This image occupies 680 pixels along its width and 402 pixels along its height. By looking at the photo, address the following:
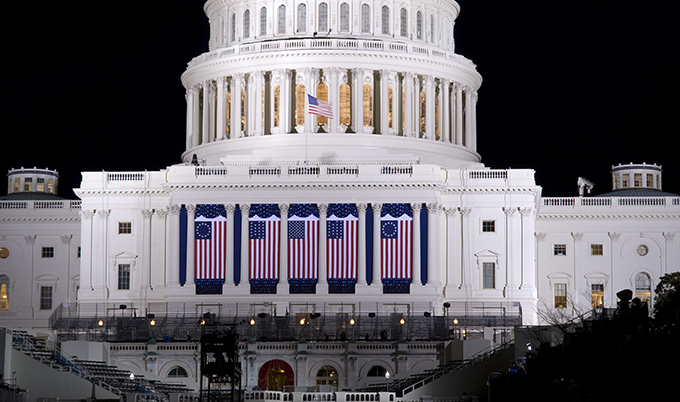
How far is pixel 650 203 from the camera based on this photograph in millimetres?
117125

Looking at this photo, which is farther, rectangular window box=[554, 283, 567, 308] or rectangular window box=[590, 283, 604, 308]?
rectangular window box=[554, 283, 567, 308]

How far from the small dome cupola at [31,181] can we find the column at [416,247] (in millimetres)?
40577

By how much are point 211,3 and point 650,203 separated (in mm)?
39843

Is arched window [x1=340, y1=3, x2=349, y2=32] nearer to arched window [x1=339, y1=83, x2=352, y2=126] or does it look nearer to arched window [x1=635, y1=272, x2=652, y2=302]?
arched window [x1=339, y1=83, x2=352, y2=126]

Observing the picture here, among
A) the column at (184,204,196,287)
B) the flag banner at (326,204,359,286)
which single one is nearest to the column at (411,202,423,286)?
the flag banner at (326,204,359,286)

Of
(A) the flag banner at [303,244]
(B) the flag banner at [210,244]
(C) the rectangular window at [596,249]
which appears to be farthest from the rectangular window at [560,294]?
(B) the flag banner at [210,244]

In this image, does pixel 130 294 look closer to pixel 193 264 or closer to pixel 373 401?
pixel 193 264

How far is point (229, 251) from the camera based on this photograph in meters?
103

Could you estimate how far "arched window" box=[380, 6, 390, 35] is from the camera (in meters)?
121

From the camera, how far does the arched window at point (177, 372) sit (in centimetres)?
8375

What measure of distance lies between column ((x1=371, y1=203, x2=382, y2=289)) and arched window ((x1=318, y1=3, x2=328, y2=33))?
75.7 feet

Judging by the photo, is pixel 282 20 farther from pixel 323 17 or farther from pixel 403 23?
pixel 403 23

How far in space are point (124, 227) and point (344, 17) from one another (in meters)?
27.1

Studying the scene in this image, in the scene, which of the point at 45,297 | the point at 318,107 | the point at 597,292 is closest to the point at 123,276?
the point at 45,297
